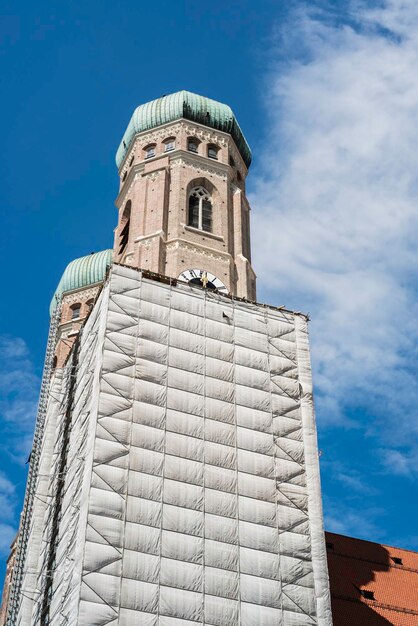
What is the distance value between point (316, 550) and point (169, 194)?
62.9ft

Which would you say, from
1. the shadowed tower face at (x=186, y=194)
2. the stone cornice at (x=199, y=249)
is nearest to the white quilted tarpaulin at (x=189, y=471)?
the shadowed tower face at (x=186, y=194)

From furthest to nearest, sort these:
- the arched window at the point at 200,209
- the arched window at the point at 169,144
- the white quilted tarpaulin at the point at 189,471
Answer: the arched window at the point at 169,144
the arched window at the point at 200,209
the white quilted tarpaulin at the point at 189,471

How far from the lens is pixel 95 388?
36.0 m

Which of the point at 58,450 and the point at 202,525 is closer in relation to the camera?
the point at 202,525

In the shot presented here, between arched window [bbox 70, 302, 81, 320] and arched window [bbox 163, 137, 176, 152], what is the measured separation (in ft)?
38.9

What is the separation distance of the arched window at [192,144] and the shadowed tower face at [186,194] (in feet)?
0.16

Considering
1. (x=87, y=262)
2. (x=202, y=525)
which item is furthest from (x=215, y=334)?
(x=87, y=262)

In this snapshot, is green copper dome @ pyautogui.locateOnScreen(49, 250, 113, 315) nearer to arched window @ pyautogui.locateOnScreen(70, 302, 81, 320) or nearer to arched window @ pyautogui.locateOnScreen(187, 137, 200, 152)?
arched window @ pyautogui.locateOnScreen(70, 302, 81, 320)

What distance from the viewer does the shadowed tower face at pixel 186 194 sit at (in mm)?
45562

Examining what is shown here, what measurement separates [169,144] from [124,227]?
4668 millimetres

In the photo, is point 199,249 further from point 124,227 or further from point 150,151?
point 150,151

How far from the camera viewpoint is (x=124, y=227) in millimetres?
50219

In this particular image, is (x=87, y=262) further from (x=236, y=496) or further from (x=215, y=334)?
(x=236, y=496)

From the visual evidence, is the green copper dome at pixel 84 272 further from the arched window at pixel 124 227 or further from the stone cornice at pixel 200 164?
the stone cornice at pixel 200 164
